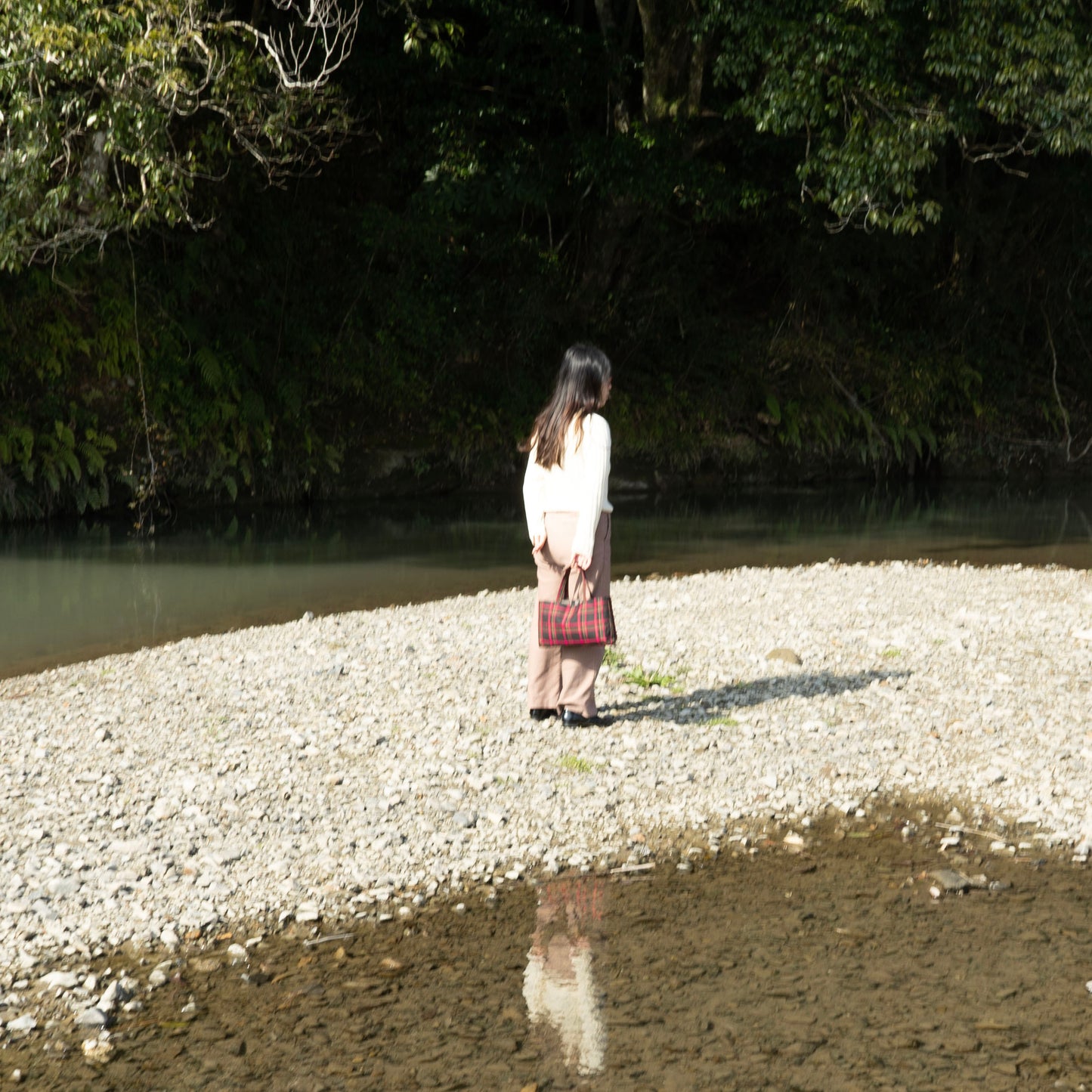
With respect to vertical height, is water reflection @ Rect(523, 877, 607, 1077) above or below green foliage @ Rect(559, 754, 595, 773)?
below

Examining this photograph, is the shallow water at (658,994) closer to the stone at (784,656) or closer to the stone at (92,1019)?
the stone at (92,1019)

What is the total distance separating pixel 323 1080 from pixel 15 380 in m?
14.3

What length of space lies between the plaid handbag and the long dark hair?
0.60m

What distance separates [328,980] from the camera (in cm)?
399

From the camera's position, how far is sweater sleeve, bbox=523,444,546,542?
6.06m

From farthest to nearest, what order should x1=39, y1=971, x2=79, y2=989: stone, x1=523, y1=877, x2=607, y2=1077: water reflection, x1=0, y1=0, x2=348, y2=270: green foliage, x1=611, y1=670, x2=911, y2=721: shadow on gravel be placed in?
1. x1=0, y1=0, x2=348, y2=270: green foliage
2. x1=611, y1=670, x2=911, y2=721: shadow on gravel
3. x1=39, y1=971, x2=79, y2=989: stone
4. x1=523, y1=877, x2=607, y2=1077: water reflection

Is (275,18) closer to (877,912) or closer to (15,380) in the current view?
(15,380)

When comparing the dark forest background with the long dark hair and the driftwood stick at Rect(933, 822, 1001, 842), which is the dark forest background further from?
the driftwood stick at Rect(933, 822, 1001, 842)

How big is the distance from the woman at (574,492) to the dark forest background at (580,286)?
8.59m

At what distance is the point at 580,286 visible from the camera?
2050 cm

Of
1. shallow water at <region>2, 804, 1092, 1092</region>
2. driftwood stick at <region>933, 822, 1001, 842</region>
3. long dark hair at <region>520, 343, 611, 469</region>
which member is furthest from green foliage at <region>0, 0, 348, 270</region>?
driftwood stick at <region>933, 822, 1001, 842</region>

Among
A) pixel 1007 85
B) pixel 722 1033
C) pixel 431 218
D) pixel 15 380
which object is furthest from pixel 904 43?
pixel 722 1033

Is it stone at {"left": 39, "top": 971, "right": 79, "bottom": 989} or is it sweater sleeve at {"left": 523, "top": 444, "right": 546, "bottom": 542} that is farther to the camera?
sweater sleeve at {"left": 523, "top": 444, "right": 546, "bottom": 542}

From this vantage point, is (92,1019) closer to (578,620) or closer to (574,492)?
(578,620)
